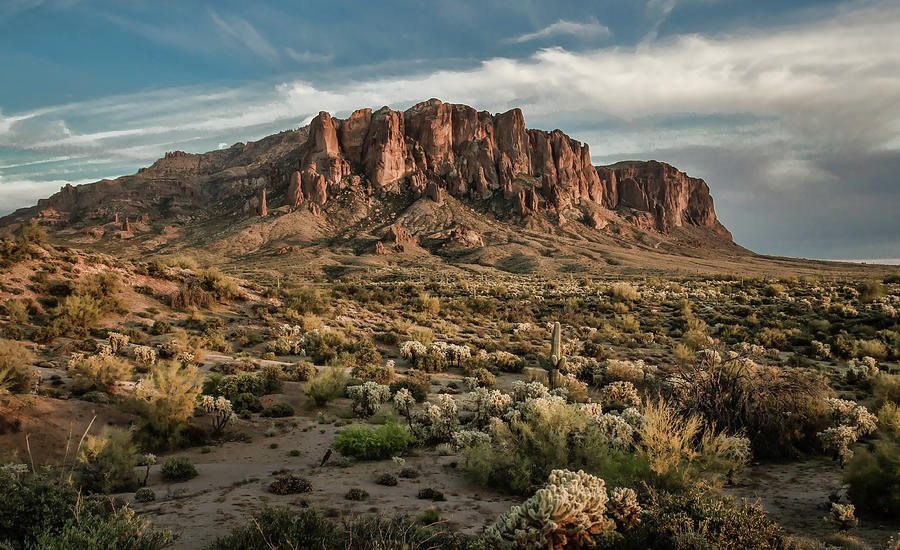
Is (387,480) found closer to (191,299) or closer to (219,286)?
(191,299)

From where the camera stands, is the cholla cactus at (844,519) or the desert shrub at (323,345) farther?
the desert shrub at (323,345)

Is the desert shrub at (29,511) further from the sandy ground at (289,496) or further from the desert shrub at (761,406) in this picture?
the desert shrub at (761,406)

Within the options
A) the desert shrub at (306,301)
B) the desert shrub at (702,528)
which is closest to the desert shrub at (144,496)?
the desert shrub at (702,528)

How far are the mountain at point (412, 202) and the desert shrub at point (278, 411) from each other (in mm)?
76350

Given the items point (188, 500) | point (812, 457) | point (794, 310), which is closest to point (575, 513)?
point (188, 500)

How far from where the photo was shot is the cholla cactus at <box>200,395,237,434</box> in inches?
468

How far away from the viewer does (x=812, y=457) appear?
1000 cm

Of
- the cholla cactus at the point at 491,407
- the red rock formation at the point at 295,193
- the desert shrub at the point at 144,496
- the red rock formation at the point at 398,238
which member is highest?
the red rock formation at the point at 295,193

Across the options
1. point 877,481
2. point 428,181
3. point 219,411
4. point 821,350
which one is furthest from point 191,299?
point 428,181

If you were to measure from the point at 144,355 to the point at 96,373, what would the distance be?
10.0 ft

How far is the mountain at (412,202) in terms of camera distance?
4161 inches

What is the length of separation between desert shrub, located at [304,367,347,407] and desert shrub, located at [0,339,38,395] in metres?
6.82

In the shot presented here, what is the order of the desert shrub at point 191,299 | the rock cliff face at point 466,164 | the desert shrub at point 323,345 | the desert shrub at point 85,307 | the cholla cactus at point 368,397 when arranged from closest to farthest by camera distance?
the cholla cactus at point 368,397
the desert shrub at point 85,307
the desert shrub at point 323,345
the desert shrub at point 191,299
the rock cliff face at point 466,164

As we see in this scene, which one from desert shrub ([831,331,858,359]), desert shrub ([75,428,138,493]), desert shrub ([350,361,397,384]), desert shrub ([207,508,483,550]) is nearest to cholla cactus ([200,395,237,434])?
desert shrub ([75,428,138,493])
